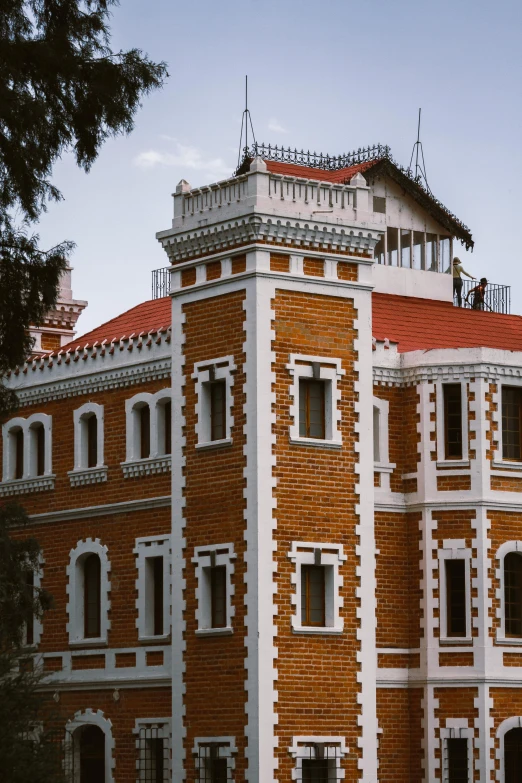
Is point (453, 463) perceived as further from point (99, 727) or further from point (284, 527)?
point (99, 727)

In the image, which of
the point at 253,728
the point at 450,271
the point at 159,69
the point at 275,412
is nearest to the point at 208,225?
the point at 275,412

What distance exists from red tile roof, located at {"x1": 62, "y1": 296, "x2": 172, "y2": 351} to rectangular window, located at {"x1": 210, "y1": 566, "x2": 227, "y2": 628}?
7608mm

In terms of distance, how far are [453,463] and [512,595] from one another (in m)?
3.15

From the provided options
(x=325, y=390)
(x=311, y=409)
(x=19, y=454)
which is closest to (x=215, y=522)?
(x=311, y=409)

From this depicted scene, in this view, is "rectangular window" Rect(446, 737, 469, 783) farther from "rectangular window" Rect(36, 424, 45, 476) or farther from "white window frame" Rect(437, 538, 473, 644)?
"rectangular window" Rect(36, 424, 45, 476)

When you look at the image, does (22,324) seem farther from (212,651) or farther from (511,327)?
(511,327)

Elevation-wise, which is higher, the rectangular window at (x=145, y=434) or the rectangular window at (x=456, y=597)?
the rectangular window at (x=145, y=434)

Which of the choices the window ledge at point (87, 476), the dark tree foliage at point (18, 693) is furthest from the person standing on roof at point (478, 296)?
the dark tree foliage at point (18, 693)

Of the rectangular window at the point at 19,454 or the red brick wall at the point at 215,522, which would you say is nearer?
the red brick wall at the point at 215,522

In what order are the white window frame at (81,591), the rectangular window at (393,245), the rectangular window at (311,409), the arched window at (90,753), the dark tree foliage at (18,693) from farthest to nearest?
the rectangular window at (393,245) < the white window frame at (81,591) < the arched window at (90,753) < the rectangular window at (311,409) < the dark tree foliage at (18,693)

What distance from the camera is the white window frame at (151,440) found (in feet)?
146

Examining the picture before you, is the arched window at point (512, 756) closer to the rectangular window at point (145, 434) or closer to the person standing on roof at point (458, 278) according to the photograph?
the rectangular window at point (145, 434)

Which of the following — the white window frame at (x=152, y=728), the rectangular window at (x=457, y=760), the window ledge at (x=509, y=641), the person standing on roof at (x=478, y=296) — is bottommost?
the rectangular window at (x=457, y=760)

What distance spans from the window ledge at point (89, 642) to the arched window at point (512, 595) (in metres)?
9.10
